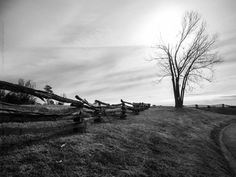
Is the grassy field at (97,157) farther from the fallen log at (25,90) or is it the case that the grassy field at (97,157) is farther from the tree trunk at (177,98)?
the tree trunk at (177,98)

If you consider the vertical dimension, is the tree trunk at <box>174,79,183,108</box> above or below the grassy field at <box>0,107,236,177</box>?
above

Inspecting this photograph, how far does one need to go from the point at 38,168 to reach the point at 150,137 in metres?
5.17

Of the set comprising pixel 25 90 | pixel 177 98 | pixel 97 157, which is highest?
pixel 177 98

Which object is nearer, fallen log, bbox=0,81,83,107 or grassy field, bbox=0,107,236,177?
grassy field, bbox=0,107,236,177

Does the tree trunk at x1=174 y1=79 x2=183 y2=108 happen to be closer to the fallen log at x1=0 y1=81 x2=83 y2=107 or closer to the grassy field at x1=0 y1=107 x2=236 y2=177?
the grassy field at x1=0 y1=107 x2=236 y2=177

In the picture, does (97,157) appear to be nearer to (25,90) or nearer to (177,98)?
(25,90)

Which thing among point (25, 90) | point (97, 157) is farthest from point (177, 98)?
point (25, 90)

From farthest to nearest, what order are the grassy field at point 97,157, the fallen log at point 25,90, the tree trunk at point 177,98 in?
the tree trunk at point 177,98
the fallen log at point 25,90
the grassy field at point 97,157

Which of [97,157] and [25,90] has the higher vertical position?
[25,90]

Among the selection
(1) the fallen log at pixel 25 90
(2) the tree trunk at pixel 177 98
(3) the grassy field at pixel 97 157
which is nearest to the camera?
(3) the grassy field at pixel 97 157

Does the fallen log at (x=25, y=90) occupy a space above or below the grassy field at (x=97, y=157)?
above

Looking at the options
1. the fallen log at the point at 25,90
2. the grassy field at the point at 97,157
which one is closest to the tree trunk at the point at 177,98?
the grassy field at the point at 97,157

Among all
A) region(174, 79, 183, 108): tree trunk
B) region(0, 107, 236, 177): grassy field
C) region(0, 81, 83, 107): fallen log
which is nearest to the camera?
region(0, 107, 236, 177): grassy field

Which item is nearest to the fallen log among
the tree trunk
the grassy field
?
the grassy field
